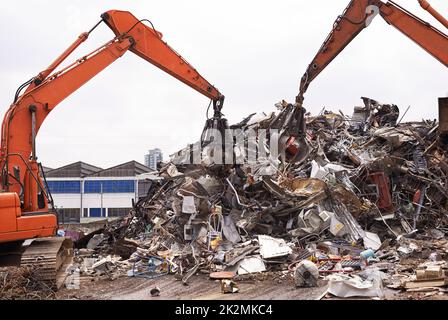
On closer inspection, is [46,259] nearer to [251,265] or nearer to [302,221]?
[251,265]

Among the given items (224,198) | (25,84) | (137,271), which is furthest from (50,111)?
→ (224,198)

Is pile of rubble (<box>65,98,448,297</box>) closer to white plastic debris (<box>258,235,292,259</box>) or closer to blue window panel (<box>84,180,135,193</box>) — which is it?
white plastic debris (<box>258,235,292,259</box>)

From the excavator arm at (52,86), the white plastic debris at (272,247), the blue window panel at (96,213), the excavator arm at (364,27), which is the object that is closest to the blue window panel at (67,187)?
the blue window panel at (96,213)

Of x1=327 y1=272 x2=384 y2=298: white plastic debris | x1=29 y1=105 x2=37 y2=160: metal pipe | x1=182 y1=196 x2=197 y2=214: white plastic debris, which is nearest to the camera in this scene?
x1=327 y1=272 x2=384 y2=298: white plastic debris

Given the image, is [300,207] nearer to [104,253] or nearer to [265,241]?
[265,241]

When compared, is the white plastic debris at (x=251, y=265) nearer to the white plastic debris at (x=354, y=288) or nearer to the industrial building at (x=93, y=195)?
the white plastic debris at (x=354, y=288)

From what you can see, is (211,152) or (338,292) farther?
(211,152)

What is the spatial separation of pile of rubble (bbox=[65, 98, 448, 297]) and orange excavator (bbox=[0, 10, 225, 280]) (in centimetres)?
173

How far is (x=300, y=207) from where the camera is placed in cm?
973

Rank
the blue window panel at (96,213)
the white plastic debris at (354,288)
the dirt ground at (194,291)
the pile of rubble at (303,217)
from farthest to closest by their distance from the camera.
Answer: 1. the blue window panel at (96,213)
2. the pile of rubble at (303,217)
3. the dirt ground at (194,291)
4. the white plastic debris at (354,288)

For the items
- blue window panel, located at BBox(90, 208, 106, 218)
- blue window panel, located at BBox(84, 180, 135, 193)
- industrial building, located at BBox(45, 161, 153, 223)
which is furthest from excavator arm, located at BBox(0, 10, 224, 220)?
blue window panel, located at BBox(90, 208, 106, 218)

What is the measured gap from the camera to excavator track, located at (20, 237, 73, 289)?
24.2 ft

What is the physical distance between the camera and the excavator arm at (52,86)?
7961 mm

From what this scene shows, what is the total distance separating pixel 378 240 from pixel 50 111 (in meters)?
6.53
